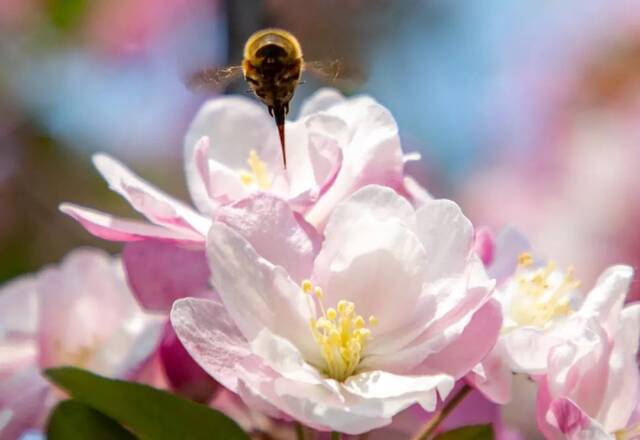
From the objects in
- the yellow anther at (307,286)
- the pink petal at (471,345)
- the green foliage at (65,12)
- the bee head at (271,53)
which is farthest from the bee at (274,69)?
the green foliage at (65,12)

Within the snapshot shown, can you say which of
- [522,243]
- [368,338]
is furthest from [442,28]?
[368,338]

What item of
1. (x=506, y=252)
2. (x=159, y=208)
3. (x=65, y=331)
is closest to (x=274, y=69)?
(x=159, y=208)

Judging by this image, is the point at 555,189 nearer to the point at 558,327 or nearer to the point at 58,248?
the point at 58,248

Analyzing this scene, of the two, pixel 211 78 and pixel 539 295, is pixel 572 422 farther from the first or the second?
pixel 211 78

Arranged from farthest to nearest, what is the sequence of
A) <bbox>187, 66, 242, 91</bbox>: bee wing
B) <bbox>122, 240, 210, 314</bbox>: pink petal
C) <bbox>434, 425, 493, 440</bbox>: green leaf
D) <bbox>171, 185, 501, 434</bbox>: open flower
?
<bbox>187, 66, 242, 91</bbox>: bee wing < <bbox>122, 240, 210, 314</bbox>: pink petal < <bbox>434, 425, 493, 440</bbox>: green leaf < <bbox>171, 185, 501, 434</bbox>: open flower

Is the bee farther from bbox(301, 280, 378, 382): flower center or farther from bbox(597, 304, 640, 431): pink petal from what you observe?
bbox(597, 304, 640, 431): pink petal

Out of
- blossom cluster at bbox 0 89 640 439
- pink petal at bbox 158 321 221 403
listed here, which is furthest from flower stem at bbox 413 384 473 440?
pink petal at bbox 158 321 221 403
